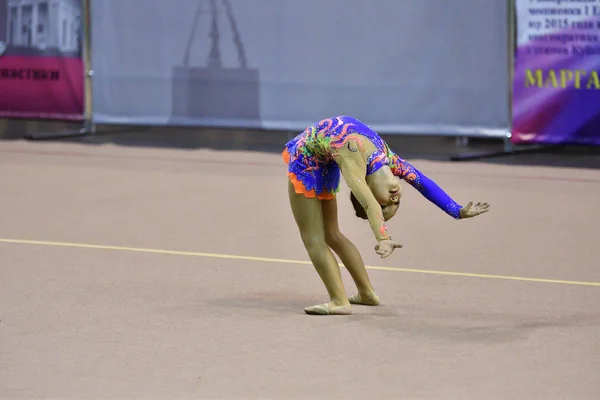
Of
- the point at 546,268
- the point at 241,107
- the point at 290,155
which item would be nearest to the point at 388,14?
the point at 241,107

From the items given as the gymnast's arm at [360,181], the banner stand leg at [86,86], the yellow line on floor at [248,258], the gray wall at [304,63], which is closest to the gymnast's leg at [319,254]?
the gymnast's arm at [360,181]

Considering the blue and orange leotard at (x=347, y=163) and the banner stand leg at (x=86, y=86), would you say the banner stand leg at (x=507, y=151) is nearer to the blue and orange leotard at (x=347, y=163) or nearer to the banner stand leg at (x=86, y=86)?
the banner stand leg at (x=86, y=86)

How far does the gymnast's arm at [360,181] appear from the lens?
20.9 ft

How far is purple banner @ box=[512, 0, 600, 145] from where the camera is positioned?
13.2 meters

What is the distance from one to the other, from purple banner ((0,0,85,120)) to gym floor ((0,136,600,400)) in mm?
3334

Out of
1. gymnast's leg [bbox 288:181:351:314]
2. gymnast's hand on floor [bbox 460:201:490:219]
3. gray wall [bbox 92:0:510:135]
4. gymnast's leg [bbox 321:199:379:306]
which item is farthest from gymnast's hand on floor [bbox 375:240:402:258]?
gray wall [bbox 92:0:510:135]

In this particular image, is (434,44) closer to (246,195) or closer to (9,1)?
(246,195)

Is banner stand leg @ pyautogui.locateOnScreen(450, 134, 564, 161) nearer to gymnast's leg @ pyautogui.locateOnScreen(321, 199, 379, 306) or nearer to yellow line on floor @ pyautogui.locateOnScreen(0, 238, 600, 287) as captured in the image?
yellow line on floor @ pyautogui.locateOnScreen(0, 238, 600, 287)

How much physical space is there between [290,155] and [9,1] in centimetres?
991

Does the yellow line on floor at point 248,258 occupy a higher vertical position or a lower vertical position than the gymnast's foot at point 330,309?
higher

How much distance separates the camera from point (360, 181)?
21.4 ft

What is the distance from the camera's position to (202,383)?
5.61 metres

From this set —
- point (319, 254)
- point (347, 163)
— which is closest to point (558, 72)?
point (319, 254)

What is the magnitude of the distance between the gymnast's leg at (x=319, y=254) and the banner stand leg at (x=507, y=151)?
728 cm
